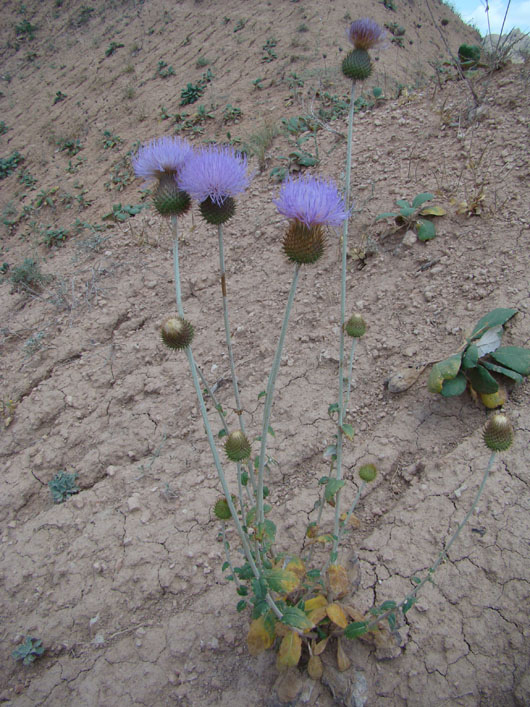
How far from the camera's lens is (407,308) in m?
3.39

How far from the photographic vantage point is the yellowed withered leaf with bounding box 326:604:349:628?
1902 mm

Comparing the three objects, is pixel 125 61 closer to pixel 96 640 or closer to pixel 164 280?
pixel 164 280

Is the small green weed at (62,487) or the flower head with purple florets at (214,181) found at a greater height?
the flower head with purple florets at (214,181)

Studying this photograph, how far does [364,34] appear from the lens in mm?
2020

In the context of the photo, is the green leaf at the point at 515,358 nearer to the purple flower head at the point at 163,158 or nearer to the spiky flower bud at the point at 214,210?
the spiky flower bud at the point at 214,210

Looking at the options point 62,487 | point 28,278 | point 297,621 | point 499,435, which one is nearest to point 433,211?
point 499,435

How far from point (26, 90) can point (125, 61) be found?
3.37m

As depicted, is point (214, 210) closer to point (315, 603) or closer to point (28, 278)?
point (315, 603)

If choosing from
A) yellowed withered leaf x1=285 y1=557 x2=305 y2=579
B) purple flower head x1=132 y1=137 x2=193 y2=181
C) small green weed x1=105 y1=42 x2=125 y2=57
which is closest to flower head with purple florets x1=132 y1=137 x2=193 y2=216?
purple flower head x1=132 y1=137 x2=193 y2=181

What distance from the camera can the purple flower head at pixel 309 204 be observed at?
5.10ft

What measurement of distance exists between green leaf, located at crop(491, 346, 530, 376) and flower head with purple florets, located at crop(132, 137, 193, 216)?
2.15 m

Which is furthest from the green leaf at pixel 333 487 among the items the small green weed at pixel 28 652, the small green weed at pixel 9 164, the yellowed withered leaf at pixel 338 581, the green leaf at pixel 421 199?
the small green weed at pixel 9 164

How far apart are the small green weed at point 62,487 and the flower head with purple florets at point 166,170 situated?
2199 mm

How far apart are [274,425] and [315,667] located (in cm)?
147
